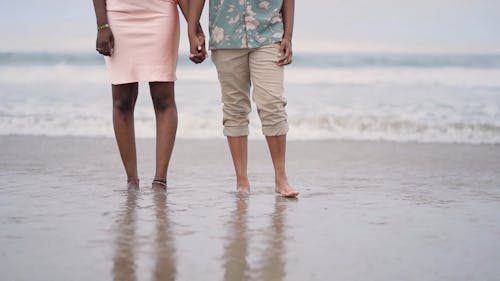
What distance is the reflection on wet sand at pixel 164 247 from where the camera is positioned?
2.86m

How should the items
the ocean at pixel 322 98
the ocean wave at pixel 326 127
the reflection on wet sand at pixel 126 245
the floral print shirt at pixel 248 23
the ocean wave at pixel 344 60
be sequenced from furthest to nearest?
the ocean wave at pixel 344 60, the ocean at pixel 322 98, the ocean wave at pixel 326 127, the floral print shirt at pixel 248 23, the reflection on wet sand at pixel 126 245

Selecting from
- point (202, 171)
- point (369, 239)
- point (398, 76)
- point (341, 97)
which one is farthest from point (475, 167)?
point (398, 76)

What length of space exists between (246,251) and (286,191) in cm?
131

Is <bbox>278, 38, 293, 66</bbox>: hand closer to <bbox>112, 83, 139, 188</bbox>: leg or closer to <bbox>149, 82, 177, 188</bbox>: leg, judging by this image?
<bbox>149, 82, 177, 188</bbox>: leg

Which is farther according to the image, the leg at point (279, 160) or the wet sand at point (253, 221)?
the leg at point (279, 160)

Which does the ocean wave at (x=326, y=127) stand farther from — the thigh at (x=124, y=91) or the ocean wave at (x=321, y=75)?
the ocean wave at (x=321, y=75)

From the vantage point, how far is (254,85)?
4.52 metres

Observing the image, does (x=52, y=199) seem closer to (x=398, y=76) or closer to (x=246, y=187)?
(x=246, y=187)

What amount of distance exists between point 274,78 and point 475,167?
204 cm

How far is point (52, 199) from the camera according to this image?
435 cm

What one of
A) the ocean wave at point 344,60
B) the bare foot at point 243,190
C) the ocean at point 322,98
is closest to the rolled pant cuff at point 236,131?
the bare foot at point 243,190

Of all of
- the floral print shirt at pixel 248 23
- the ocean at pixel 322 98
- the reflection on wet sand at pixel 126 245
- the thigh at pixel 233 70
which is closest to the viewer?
the reflection on wet sand at pixel 126 245

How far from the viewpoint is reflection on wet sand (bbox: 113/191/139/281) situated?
2.84 m

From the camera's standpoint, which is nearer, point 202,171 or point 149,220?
point 149,220
